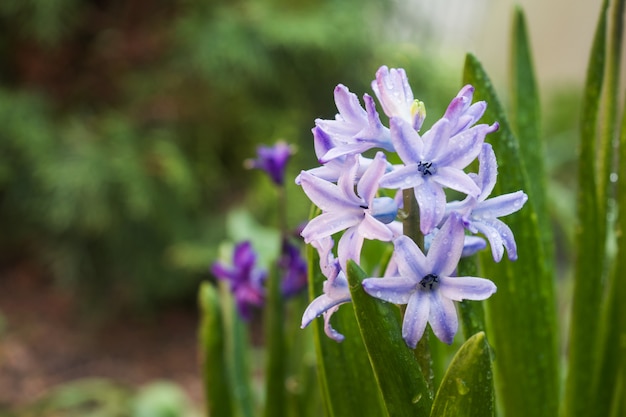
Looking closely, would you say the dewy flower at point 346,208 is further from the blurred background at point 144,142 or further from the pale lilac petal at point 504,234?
the blurred background at point 144,142

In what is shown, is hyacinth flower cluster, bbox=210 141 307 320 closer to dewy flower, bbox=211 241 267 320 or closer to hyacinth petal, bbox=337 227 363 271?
dewy flower, bbox=211 241 267 320

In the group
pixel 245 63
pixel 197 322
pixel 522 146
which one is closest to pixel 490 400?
pixel 522 146

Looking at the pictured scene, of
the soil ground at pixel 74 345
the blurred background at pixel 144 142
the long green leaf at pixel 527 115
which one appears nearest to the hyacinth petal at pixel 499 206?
the long green leaf at pixel 527 115

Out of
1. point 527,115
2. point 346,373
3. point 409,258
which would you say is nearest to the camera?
point 409,258

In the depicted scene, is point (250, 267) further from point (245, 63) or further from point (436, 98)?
point (436, 98)

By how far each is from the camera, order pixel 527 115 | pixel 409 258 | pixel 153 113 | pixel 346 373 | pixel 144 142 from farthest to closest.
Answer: pixel 153 113 → pixel 144 142 → pixel 527 115 → pixel 346 373 → pixel 409 258

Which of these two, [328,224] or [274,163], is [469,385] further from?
[274,163]

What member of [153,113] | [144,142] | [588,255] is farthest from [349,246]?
[153,113]

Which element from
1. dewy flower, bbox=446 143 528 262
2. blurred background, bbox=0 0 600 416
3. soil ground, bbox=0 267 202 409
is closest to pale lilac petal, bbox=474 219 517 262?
dewy flower, bbox=446 143 528 262
